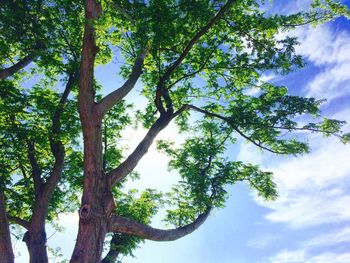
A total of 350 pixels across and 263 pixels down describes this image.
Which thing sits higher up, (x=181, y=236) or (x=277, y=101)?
(x=277, y=101)

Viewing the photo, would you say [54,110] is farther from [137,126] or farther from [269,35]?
[269,35]

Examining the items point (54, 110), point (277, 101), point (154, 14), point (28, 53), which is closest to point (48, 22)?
point (28, 53)

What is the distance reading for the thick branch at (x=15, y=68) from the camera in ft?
41.8

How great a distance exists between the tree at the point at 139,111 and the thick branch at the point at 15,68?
52mm

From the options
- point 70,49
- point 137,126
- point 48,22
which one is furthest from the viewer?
point 137,126

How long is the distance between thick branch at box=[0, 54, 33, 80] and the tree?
5 cm

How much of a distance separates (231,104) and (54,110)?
Answer: 282 inches

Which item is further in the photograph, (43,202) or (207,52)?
(207,52)

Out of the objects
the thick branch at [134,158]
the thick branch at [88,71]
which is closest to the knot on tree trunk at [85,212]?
the thick branch at [134,158]

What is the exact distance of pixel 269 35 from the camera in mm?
13547

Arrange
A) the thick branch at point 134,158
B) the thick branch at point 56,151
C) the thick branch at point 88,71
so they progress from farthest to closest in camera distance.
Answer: the thick branch at point 56,151, the thick branch at point 134,158, the thick branch at point 88,71

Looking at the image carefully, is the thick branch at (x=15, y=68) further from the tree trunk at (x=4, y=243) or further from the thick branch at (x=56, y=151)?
the tree trunk at (x=4, y=243)

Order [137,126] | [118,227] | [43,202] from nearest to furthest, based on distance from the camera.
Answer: [118,227]
[43,202]
[137,126]

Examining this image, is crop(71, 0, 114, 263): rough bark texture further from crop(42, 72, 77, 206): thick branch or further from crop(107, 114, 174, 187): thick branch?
crop(42, 72, 77, 206): thick branch
